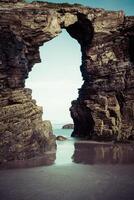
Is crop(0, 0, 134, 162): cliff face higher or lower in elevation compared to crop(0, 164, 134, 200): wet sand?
higher

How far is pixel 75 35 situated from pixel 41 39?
686 inches

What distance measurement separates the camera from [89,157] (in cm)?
3503

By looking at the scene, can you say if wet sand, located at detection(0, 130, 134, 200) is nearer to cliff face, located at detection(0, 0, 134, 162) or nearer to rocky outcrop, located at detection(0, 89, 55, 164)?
rocky outcrop, located at detection(0, 89, 55, 164)

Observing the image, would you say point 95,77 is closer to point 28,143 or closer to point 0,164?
point 28,143

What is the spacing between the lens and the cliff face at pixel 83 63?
37.9 m

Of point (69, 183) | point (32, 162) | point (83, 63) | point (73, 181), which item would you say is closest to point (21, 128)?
point (32, 162)

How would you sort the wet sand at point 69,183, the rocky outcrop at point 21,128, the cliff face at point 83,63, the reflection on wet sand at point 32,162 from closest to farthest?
1. the wet sand at point 69,183
2. the reflection on wet sand at point 32,162
3. the rocky outcrop at point 21,128
4. the cliff face at point 83,63

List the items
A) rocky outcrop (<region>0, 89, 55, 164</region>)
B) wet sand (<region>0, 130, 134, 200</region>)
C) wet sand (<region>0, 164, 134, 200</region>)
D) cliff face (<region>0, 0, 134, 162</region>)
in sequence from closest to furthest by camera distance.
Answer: wet sand (<region>0, 164, 134, 200</region>) < wet sand (<region>0, 130, 134, 200</region>) < rocky outcrop (<region>0, 89, 55, 164</region>) < cliff face (<region>0, 0, 134, 162</region>)

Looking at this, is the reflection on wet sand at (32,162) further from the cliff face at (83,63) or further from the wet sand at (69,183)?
the wet sand at (69,183)

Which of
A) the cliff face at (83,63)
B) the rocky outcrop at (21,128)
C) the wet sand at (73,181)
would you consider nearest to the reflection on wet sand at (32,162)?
the wet sand at (73,181)

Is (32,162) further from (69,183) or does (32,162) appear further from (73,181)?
(69,183)

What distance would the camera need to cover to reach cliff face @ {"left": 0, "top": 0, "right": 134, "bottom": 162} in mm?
37875

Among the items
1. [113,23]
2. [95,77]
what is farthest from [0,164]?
[113,23]

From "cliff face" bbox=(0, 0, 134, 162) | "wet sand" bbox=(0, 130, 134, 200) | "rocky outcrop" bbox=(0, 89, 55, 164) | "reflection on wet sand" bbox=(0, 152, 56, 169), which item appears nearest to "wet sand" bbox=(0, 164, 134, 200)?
"wet sand" bbox=(0, 130, 134, 200)
